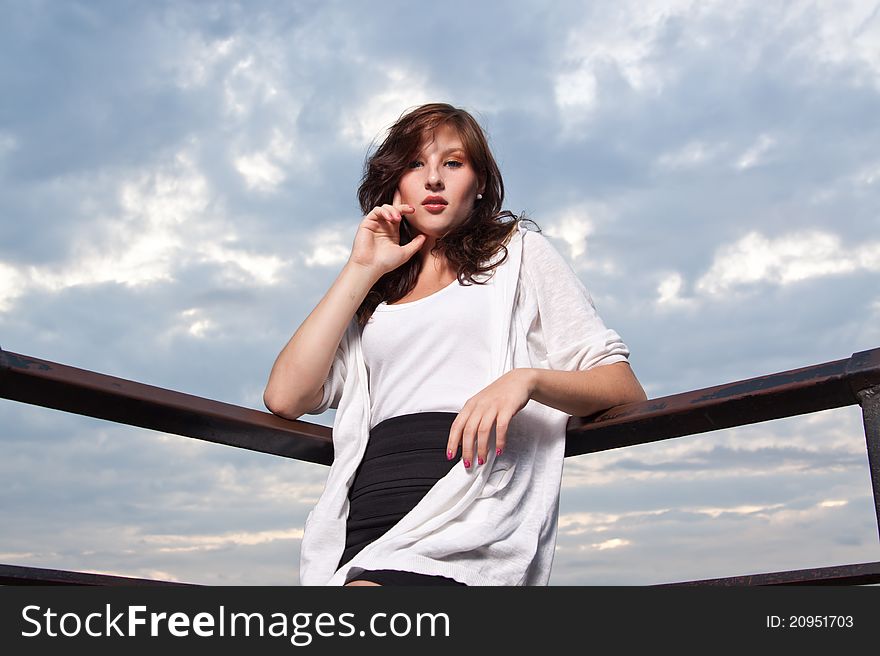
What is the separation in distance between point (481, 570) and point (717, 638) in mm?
482

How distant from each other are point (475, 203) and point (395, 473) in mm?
761

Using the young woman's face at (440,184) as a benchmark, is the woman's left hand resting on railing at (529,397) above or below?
below

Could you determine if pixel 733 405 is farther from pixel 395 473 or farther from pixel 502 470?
pixel 395 473

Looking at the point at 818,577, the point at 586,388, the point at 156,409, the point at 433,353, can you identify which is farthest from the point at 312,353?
the point at 818,577

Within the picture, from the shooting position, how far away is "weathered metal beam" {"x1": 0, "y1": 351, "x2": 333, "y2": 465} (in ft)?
4.78

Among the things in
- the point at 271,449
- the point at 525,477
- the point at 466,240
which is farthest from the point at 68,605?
the point at 466,240

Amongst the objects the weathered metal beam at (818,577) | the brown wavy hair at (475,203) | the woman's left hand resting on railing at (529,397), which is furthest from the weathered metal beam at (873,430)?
the brown wavy hair at (475,203)

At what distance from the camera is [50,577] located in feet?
4.47

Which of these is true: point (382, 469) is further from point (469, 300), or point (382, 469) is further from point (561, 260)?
point (561, 260)

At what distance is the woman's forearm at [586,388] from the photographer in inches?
A: 62.2

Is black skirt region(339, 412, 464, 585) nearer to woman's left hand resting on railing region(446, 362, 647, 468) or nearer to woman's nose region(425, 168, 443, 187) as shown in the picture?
woman's left hand resting on railing region(446, 362, 647, 468)

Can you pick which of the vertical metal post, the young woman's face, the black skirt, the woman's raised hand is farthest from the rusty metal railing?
the young woman's face

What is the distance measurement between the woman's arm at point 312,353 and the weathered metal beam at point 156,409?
0.06m

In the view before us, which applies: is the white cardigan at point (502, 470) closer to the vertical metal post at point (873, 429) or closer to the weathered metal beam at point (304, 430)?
the weathered metal beam at point (304, 430)
